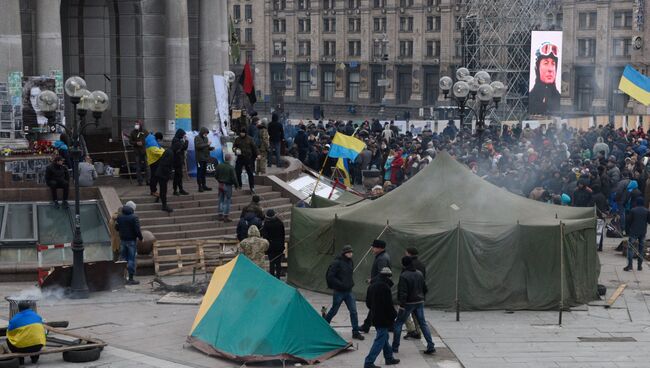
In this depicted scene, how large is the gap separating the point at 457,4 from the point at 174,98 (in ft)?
223

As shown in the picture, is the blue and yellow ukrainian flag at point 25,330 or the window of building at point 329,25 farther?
the window of building at point 329,25

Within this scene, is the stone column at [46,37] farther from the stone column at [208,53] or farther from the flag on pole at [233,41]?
the flag on pole at [233,41]

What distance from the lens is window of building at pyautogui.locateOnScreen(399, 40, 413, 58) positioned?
348 ft

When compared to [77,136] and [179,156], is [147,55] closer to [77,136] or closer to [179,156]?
[179,156]

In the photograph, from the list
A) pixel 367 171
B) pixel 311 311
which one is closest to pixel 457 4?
pixel 367 171

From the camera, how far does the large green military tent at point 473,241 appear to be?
954 inches

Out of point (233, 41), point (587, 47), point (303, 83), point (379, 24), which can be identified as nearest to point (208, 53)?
point (233, 41)

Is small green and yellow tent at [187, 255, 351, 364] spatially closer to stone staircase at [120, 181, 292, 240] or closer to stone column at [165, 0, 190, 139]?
stone staircase at [120, 181, 292, 240]

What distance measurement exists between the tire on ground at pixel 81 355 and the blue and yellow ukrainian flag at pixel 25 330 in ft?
2.16

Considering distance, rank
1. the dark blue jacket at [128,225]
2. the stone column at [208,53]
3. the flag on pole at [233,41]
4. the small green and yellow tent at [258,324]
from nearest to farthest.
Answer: the small green and yellow tent at [258,324] < the dark blue jacket at [128,225] < the stone column at [208,53] < the flag on pole at [233,41]

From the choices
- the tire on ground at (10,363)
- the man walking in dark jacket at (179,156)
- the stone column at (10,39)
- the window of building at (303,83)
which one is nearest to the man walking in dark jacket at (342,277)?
the tire on ground at (10,363)

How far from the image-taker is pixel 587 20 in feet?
314

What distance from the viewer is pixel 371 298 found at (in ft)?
65.0

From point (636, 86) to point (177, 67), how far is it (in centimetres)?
1800
